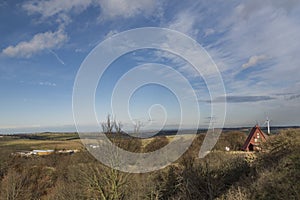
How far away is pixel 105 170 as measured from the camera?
66.0 ft

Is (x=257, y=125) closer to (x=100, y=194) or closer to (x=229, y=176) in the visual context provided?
(x=229, y=176)

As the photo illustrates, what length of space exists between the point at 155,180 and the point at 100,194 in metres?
12.1

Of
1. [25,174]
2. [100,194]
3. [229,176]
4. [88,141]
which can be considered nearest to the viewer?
[100,194]

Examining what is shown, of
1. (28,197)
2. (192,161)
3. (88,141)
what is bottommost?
(28,197)

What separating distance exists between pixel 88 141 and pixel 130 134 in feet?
10.7

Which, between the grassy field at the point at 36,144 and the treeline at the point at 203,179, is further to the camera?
the grassy field at the point at 36,144

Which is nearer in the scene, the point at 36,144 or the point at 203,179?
the point at 203,179

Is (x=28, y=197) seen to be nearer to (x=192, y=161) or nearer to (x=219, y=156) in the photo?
(x=192, y=161)

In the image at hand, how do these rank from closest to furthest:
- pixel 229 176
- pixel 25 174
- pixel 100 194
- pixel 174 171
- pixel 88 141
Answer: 1. pixel 100 194
2. pixel 88 141
3. pixel 229 176
4. pixel 174 171
5. pixel 25 174

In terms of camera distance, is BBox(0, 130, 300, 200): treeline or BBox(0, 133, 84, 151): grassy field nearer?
BBox(0, 130, 300, 200): treeline

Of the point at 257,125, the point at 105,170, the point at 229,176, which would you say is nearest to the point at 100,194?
the point at 105,170

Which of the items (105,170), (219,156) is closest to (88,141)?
(105,170)

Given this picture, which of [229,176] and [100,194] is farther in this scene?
[229,176]

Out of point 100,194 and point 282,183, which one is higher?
point 282,183
